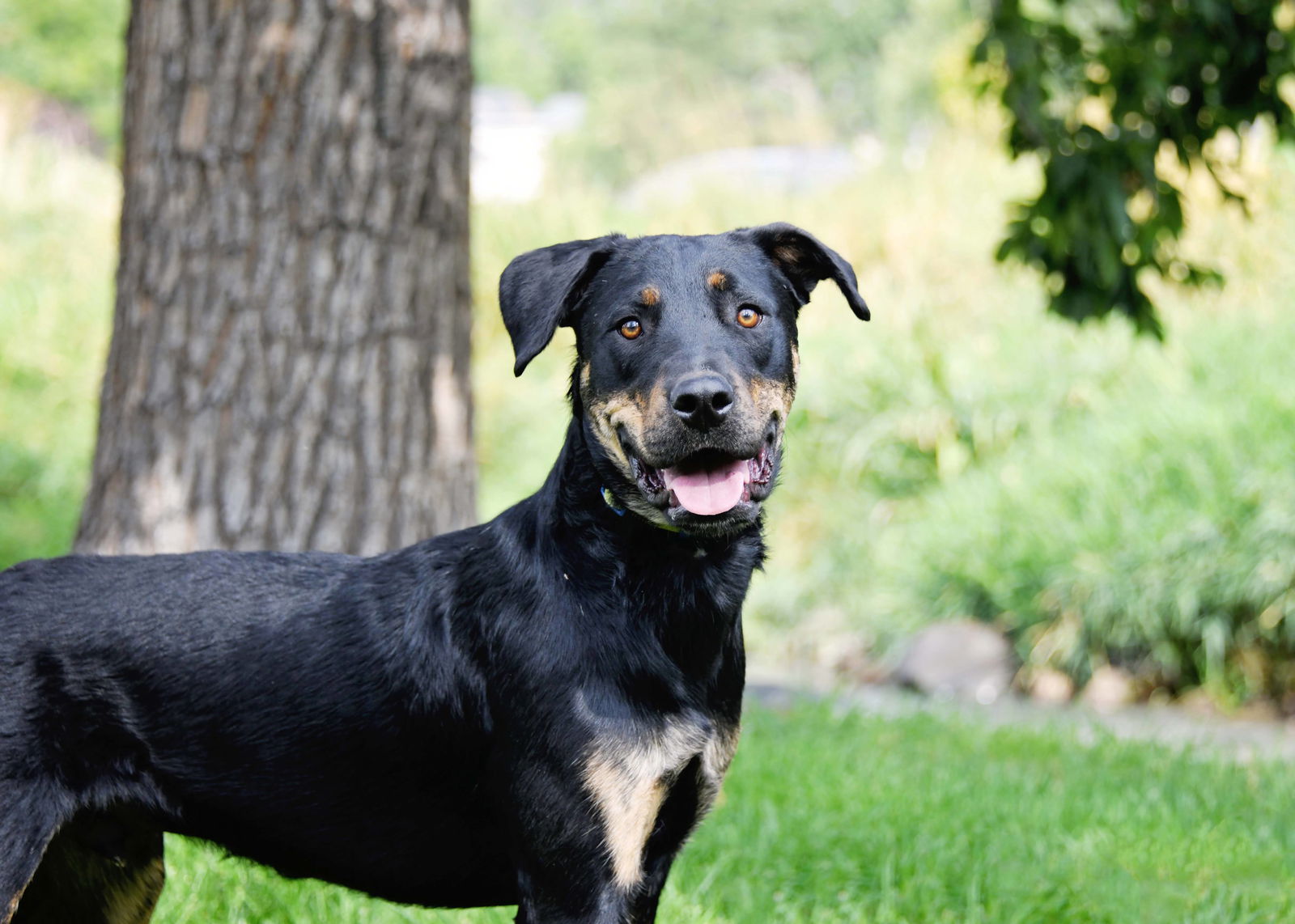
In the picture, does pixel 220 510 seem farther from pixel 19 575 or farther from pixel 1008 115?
pixel 1008 115

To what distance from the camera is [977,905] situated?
387cm

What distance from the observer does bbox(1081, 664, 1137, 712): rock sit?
25.8 feet

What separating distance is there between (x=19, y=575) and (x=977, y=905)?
109 inches

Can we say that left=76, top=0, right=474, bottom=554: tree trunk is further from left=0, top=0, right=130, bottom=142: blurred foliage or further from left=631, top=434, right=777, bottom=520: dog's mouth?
left=0, top=0, right=130, bottom=142: blurred foliage

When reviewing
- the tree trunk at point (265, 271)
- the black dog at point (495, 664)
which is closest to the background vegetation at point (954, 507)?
the black dog at point (495, 664)

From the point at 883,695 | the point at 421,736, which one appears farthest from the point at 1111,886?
the point at 883,695

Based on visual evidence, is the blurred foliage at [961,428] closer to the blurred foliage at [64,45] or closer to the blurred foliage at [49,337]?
the blurred foliage at [49,337]

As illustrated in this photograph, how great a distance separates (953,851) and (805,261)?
206cm

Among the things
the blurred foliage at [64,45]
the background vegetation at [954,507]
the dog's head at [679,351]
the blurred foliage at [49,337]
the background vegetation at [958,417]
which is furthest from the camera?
the blurred foliage at [64,45]

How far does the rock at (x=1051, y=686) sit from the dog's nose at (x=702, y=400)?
587cm

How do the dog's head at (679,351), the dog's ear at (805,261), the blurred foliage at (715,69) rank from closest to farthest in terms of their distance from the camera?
the dog's head at (679,351) → the dog's ear at (805,261) → the blurred foliage at (715,69)

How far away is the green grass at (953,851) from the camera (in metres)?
3.85

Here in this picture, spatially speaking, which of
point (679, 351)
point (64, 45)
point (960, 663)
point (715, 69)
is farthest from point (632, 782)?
point (715, 69)

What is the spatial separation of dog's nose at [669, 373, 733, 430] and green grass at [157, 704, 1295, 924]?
5.62ft
